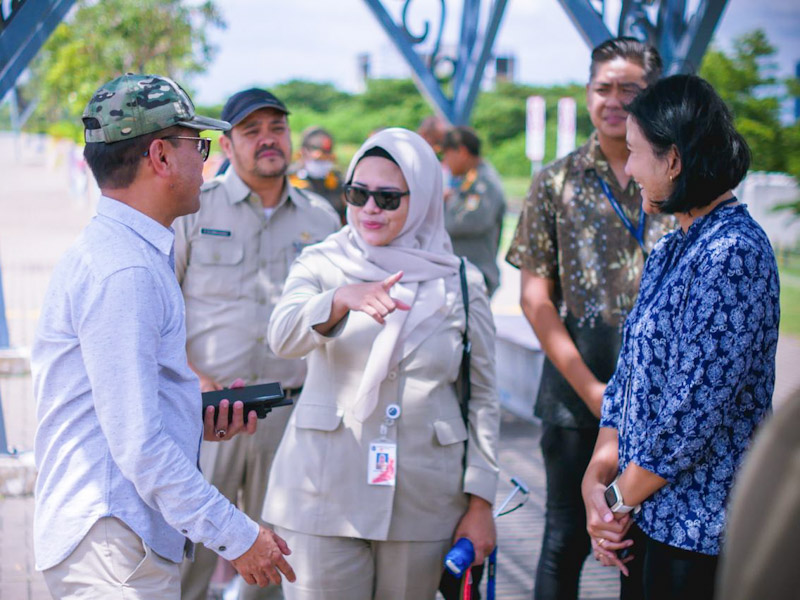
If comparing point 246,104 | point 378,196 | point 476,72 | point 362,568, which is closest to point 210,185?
point 246,104

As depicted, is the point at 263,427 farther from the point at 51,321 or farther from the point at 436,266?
the point at 51,321

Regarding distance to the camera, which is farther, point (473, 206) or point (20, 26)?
point (473, 206)

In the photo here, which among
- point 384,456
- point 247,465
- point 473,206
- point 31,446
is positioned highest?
point 473,206

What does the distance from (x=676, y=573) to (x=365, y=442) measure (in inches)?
36.3

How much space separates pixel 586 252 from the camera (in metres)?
3.04

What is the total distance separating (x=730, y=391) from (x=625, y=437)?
1.12 ft

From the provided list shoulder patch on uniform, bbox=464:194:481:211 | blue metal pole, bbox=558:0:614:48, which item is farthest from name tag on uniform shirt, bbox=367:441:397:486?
shoulder patch on uniform, bbox=464:194:481:211

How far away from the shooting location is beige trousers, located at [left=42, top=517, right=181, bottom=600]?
1.96 m

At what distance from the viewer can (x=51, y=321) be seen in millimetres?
1945

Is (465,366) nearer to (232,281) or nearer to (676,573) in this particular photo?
(676,573)

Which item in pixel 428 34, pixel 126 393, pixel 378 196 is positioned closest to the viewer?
pixel 126 393

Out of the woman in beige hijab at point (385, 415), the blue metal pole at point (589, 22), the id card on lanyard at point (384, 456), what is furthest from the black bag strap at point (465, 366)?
the blue metal pole at point (589, 22)

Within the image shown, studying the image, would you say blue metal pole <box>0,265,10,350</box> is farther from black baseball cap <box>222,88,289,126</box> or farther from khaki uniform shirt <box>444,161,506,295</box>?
khaki uniform shirt <box>444,161,506,295</box>

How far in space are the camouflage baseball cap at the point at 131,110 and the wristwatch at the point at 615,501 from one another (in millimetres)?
1368
